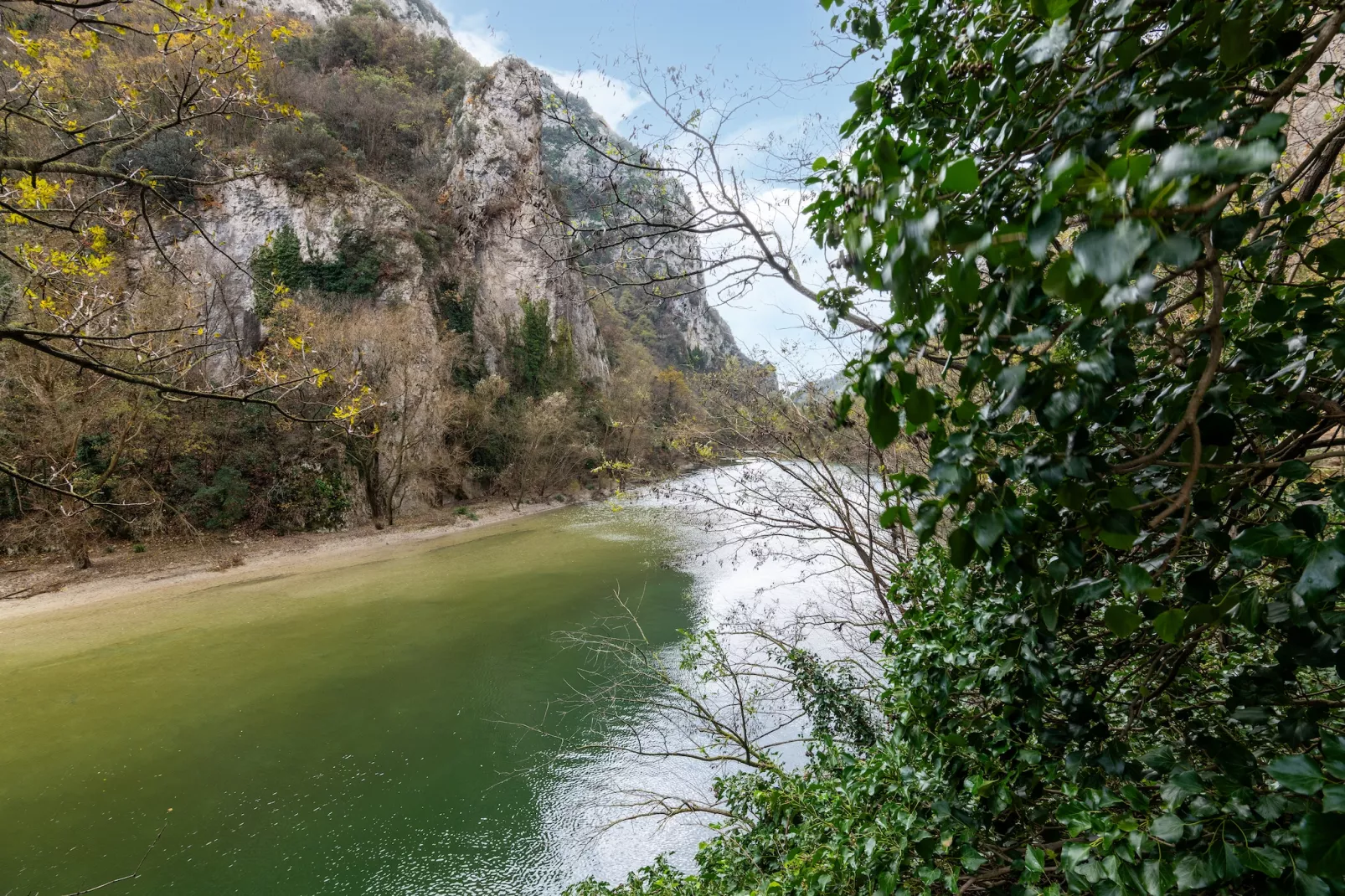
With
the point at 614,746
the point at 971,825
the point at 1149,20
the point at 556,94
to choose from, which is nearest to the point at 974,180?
the point at 1149,20

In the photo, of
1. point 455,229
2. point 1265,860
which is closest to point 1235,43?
point 1265,860

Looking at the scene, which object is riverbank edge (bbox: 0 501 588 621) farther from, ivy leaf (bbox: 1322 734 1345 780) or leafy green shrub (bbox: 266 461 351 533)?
ivy leaf (bbox: 1322 734 1345 780)

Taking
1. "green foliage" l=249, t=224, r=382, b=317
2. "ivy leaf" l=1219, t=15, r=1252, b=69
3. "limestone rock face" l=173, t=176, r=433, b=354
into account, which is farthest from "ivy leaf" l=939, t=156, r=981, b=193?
"limestone rock face" l=173, t=176, r=433, b=354

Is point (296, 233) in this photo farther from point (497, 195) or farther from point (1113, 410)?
point (1113, 410)

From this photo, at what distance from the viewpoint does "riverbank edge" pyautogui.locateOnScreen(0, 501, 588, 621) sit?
10.4 metres

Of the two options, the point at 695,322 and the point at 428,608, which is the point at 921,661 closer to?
the point at 428,608

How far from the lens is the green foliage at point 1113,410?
609mm

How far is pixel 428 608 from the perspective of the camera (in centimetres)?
1055

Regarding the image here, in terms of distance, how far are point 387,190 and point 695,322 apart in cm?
3345

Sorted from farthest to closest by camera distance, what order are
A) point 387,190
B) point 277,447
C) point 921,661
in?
point 387,190
point 277,447
point 921,661

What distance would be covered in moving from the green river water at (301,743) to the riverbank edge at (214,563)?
0.70 meters

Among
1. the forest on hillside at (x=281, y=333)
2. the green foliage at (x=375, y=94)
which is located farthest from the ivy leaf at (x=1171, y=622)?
the green foliage at (x=375, y=94)

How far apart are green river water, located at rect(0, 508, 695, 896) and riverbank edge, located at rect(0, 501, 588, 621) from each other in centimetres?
70

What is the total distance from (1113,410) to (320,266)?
77.6 feet
